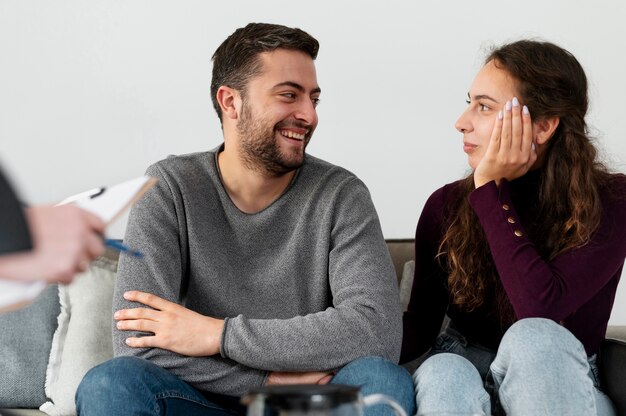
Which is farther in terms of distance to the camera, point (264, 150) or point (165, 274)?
point (264, 150)

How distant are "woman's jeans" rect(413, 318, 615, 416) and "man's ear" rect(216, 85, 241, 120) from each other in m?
0.84

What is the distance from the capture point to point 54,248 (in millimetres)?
712

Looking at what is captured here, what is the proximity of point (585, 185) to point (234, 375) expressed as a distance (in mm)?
892

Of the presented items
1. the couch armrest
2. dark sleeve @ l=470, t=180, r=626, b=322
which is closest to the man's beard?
dark sleeve @ l=470, t=180, r=626, b=322

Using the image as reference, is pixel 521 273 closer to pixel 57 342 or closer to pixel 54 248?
pixel 57 342

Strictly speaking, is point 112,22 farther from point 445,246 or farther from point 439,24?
point 445,246

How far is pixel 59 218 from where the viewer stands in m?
0.73

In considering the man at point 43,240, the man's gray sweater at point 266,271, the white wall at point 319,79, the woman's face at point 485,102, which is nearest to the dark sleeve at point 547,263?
the woman's face at point 485,102

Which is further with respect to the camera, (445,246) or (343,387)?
(445,246)

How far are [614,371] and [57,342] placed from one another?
1.40m

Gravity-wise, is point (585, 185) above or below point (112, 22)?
below

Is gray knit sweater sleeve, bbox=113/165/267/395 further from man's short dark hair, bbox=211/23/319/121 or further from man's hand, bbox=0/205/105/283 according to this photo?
man's hand, bbox=0/205/105/283

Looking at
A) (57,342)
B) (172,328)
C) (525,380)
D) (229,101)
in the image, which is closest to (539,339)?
(525,380)

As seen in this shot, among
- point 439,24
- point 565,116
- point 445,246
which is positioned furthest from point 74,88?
point 565,116
